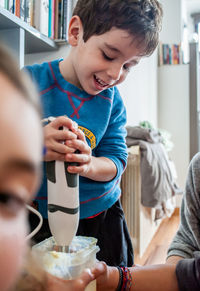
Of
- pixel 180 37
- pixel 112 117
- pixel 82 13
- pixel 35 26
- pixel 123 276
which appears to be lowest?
pixel 123 276

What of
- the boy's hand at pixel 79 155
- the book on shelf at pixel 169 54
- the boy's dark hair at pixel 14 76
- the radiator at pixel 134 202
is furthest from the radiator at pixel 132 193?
the boy's dark hair at pixel 14 76

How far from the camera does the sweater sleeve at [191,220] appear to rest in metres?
0.89

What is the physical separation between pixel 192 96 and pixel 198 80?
202 mm

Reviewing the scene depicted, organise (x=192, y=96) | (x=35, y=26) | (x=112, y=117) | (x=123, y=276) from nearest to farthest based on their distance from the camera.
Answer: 1. (x=123, y=276)
2. (x=112, y=117)
3. (x=35, y=26)
4. (x=192, y=96)

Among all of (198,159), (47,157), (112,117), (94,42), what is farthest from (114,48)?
(198,159)

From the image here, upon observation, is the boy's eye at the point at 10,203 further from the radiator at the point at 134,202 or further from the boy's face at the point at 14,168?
the radiator at the point at 134,202

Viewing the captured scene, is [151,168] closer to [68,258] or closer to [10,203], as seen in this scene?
[68,258]

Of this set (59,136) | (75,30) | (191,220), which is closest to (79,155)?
(59,136)

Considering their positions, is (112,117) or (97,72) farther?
(112,117)

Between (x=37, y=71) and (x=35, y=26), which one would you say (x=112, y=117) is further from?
(x=35, y=26)

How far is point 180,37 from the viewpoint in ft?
11.7

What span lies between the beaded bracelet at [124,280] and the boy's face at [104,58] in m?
0.43

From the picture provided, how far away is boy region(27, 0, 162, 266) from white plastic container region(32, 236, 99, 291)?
0.60 ft

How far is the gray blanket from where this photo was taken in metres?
2.17
